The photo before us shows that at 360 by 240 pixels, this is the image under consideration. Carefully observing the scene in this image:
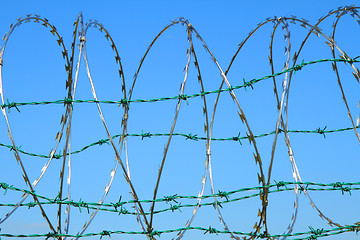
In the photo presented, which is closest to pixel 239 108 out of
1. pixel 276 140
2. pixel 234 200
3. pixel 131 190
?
pixel 276 140

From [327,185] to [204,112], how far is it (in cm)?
171

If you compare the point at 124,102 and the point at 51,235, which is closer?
the point at 51,235

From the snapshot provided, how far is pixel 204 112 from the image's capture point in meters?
6.63

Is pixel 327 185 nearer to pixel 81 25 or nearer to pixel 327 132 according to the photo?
pixel 327 132

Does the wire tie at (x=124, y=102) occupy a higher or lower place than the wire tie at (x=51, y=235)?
higher

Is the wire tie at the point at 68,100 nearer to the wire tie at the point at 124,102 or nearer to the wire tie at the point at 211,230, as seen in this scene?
the wire tie at the point at 124,102

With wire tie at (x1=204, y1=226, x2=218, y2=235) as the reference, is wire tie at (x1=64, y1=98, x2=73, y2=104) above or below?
above

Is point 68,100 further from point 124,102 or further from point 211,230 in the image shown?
point 211,230

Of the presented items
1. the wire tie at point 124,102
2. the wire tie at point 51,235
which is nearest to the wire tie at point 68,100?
the wire tie at point 124,102

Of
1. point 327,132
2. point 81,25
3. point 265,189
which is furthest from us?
point 327,132

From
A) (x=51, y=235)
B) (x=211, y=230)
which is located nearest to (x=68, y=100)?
(x=51, y=235)

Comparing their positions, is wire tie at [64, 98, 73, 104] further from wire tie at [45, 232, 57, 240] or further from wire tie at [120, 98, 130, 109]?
wire tie at [45, 232, 57, 240]

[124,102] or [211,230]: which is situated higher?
[124,102]

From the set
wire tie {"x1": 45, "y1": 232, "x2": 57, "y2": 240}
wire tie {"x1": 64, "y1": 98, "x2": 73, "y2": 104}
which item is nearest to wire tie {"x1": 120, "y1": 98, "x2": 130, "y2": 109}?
wire tie {"x1": 64, "y1": 98, "x2": 73, "y2": 104}
